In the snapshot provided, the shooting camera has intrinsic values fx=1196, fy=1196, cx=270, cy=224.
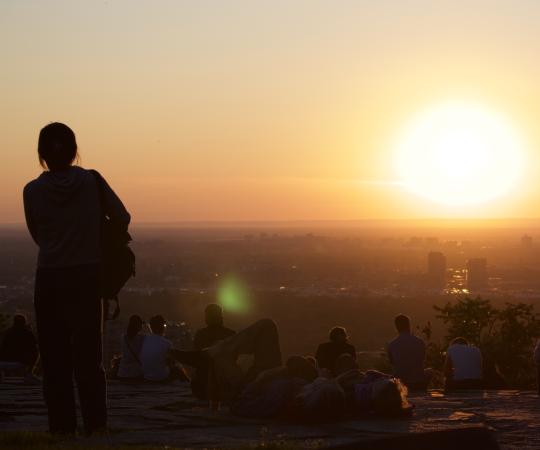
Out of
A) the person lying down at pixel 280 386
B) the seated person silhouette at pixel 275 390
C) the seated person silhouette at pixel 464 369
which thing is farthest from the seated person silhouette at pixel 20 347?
the seated person silhouette at pixel 275 390

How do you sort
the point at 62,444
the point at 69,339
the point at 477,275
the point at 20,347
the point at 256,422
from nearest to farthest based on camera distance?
the point at 62,444 → the point at 69,339 → the point at 256,422 → the point at 20,347 → the point at 477,275

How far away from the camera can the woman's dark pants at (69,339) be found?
7559 millimetres

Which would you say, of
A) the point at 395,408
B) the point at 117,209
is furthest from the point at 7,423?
the point at 395,408

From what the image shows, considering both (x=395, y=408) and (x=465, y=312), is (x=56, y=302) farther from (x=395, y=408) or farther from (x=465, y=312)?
(x=465, y=312)

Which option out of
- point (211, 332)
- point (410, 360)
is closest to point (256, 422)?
point (211, 332)

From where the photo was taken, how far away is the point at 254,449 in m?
7.04

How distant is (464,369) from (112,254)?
24.8 ft

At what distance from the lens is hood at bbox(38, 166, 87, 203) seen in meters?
7.60

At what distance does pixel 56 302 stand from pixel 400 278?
454ft

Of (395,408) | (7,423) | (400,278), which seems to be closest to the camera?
(7,423)

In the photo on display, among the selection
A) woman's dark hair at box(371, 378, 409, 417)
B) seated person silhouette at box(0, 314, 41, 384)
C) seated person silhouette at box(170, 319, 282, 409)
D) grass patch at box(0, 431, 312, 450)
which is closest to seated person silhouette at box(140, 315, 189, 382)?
seated person silhouette at box(0, 314, 41, 384)

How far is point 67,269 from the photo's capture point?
7.56 metres

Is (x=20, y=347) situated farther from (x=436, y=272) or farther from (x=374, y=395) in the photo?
(x=436, y=272)

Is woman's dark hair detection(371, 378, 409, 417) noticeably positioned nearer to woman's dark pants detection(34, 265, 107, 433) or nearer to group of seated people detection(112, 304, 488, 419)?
group of seated people detection(112, 304, 488, 419)
